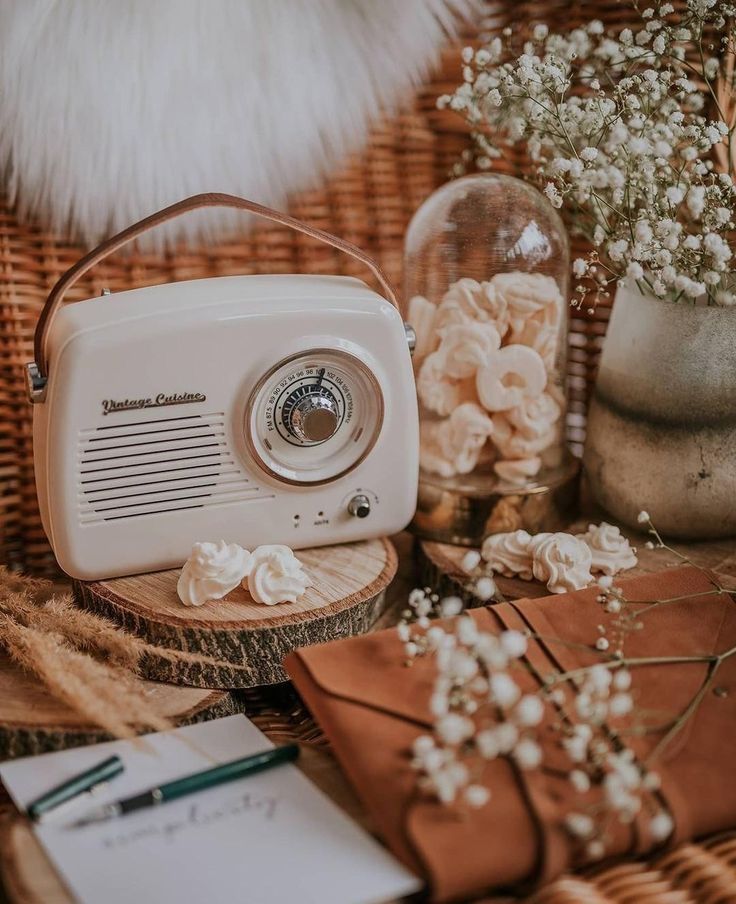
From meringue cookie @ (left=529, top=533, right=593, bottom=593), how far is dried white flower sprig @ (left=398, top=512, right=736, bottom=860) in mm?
153

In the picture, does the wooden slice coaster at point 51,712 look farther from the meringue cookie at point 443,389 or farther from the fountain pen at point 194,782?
the meringue cookie at point 443,389

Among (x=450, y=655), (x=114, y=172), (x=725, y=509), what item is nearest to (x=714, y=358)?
(x=725, y=509)

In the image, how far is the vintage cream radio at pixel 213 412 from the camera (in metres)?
0.79

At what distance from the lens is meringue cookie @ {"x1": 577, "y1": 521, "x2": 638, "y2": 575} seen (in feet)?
2.93

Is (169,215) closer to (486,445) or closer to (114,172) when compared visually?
(114,172)

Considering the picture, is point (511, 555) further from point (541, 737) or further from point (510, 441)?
point (541, 737)

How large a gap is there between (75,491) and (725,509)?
0.61 m

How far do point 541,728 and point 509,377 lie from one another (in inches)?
15.3

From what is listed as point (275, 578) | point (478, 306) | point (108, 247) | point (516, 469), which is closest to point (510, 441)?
point (516, 469)

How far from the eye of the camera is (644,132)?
90cm

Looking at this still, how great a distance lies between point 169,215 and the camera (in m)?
0.82

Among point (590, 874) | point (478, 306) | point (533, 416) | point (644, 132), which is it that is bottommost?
point (590, 874)

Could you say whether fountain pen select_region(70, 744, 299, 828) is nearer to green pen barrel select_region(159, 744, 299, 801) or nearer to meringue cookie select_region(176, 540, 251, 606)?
green pen barrel select_region(159, 744, 299, 801)

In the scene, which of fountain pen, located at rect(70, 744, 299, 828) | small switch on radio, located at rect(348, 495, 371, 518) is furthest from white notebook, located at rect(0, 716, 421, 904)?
small switch on radio, located at rect(348, 495, 371, 518)
